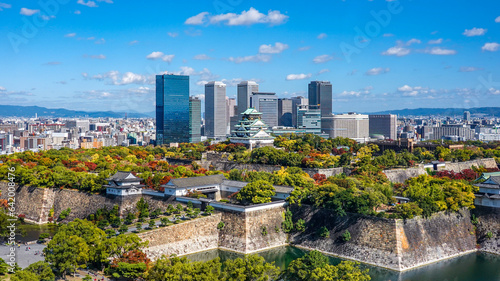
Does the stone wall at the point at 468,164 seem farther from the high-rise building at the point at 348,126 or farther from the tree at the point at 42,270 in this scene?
the high-rise building at the point at 348,126

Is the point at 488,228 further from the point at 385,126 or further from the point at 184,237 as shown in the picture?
the point at 385,126

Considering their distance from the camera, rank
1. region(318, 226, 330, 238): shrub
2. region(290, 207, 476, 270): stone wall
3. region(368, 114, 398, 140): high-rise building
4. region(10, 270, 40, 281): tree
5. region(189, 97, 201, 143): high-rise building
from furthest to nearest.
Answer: region(368, 114, 398, 140): high-rise building
region(189, 97, 201, 143): high-rise building
region(318, 226, 330, 238): shrub
region(290, 207, 476, 270): stone wall
region(10, 270, 40, 281): tree

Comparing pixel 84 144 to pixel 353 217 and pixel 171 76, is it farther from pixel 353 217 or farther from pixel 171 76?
pixel 353 217

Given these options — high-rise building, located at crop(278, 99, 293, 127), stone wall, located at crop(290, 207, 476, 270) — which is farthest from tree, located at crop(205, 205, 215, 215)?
high-rise building, located at crop(278, 99, 293, 127)

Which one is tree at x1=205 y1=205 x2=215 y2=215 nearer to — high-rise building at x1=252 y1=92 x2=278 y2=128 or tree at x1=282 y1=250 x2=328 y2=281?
tree at x1=282 y1=250 x2=328 y2=281

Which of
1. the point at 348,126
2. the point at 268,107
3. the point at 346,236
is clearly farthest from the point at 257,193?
the point at 268,107

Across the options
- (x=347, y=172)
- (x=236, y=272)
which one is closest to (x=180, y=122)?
(x=347, y=172)
